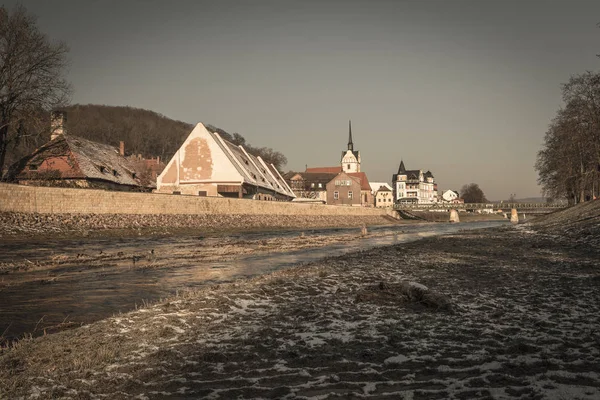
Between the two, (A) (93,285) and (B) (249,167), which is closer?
(A) (93,285)

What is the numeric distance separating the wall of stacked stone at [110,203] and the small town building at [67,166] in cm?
886

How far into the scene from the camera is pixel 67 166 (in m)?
42.5

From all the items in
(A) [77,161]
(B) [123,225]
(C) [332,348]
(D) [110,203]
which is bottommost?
(C) [332,348]

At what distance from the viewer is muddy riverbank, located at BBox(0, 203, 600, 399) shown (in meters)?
4.02

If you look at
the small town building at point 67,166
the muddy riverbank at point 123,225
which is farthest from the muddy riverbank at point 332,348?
the small town building at point 67,166

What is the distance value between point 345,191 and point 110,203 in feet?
261

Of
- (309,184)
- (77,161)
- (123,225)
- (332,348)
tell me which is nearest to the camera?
(332,348)

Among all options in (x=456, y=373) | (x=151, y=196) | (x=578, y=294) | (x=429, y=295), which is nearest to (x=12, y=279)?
(x=429, y=295)


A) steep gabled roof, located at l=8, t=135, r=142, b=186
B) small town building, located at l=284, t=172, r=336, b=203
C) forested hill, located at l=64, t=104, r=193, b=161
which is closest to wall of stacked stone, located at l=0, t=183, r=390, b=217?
steep gabled roof, located at l=8, t=135, r=142, b=186

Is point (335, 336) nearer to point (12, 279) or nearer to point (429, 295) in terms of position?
point (429, 295)

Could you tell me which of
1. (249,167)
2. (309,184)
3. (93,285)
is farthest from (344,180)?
(93,285)

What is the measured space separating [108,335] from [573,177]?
55058mm

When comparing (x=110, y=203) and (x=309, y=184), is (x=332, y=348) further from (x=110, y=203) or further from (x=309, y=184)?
(x=309, y=184)

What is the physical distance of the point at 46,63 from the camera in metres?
32.5
